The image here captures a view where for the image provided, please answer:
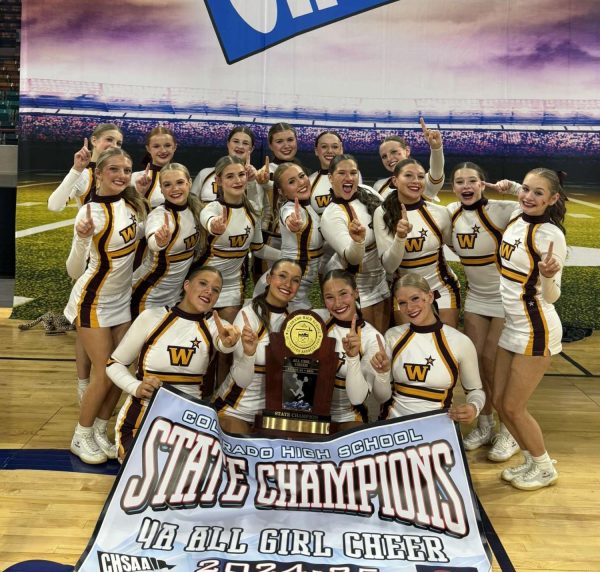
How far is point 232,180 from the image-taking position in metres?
4.15

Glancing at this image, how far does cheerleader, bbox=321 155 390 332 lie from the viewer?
4.16m

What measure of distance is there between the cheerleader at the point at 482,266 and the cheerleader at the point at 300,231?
808mm

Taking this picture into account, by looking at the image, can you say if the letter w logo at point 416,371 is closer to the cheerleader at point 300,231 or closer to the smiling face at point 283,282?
the smiling face at point 283,282

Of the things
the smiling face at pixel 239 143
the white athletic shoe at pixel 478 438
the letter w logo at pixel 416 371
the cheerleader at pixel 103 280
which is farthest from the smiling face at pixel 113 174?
the white athletic shoe at pixel 478 438

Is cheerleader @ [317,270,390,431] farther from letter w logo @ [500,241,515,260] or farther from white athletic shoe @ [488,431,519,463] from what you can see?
white athletic shoe @ [488,431,519,463]

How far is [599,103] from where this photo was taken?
6996mm

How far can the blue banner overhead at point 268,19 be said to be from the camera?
266 inches

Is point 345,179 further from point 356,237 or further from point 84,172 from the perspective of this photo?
point 84,172

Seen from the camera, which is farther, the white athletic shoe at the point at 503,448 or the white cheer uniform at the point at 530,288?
the white athletic shoe at the point at 503,448

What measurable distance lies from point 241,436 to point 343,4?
4.75m

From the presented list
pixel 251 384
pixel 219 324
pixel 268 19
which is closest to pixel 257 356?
pixel 251 384

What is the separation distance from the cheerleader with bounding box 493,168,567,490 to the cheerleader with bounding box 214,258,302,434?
1063 millimetres

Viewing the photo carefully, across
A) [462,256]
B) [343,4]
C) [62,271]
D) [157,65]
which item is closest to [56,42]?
[157,65]

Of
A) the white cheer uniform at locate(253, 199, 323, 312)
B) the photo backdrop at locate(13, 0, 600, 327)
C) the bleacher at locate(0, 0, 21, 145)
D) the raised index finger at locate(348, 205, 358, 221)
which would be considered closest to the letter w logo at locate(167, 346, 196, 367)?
the white cheer uniform at locate(253, 199, 323, 312)
